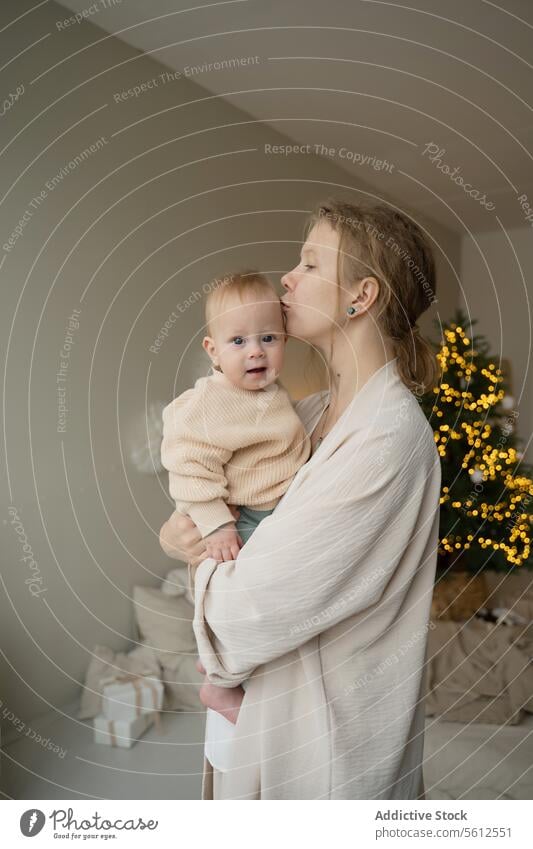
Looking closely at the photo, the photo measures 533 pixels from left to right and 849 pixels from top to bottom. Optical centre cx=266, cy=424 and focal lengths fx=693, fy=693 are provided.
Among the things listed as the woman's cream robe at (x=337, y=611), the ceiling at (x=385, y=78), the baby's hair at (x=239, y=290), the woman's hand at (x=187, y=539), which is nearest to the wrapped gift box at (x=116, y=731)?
the woman's cream robe at (x=337, y=611)

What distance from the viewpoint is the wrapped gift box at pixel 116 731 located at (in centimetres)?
119

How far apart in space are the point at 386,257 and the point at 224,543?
36 centimetres

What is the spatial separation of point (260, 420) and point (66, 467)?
540 millimetres

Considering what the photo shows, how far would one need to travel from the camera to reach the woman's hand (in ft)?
2.57

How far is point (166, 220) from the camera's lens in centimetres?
116

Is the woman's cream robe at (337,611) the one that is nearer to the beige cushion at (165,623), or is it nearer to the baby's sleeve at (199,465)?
the baby's sleeve at (199,465)

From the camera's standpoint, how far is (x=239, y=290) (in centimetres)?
74

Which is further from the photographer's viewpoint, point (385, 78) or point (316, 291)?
point (385, 78)

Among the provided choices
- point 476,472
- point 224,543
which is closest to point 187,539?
point 224,543

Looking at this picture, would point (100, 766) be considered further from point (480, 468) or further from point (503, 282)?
point (503, 282)

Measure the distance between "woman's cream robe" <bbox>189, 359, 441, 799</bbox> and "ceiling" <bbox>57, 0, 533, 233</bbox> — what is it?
673mm

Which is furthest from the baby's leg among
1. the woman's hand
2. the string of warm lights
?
the string of warm lights

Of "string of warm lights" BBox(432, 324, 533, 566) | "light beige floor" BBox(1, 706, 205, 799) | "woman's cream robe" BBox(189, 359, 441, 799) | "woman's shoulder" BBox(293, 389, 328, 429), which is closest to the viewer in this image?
"woman's cream robe" BBox(189, 359, 441, 799)

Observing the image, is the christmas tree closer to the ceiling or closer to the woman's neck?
the ceiling
